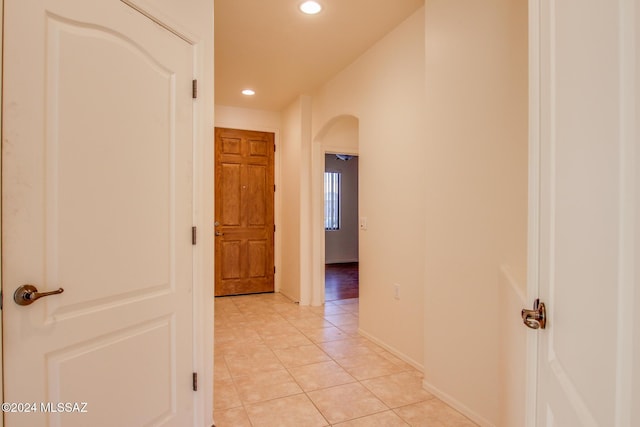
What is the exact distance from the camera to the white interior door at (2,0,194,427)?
1.08 m

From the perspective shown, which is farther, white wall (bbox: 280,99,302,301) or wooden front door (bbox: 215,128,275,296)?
wooden front door (bbox: 215,128,275,296)

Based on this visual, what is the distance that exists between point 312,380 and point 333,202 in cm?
635

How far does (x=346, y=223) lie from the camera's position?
28.7 feet

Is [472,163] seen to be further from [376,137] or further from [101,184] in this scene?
[101,184]

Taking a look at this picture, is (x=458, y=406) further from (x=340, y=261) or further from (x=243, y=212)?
(x=340, y=261)

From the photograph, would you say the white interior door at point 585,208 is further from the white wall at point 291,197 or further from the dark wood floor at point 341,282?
the dark wood floor at point 341,282

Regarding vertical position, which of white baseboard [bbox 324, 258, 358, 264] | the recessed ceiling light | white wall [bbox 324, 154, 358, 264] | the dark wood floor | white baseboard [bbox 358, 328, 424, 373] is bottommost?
the dark wood floor

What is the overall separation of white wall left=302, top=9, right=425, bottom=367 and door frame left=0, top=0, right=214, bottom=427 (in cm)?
156

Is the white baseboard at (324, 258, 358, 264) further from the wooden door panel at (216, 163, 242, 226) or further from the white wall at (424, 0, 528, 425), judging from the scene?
the white wall at (424, 0, 528, 425)

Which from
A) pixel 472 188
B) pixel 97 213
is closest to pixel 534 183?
pixel 472 188

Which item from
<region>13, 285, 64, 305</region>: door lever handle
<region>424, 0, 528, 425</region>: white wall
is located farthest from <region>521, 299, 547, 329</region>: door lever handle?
<region>13, 285, 64, 305</region>: door lever handle

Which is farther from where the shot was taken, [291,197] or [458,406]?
[291,197]

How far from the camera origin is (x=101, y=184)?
1.32 meters

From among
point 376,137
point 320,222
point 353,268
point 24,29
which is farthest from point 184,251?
point 353,268
